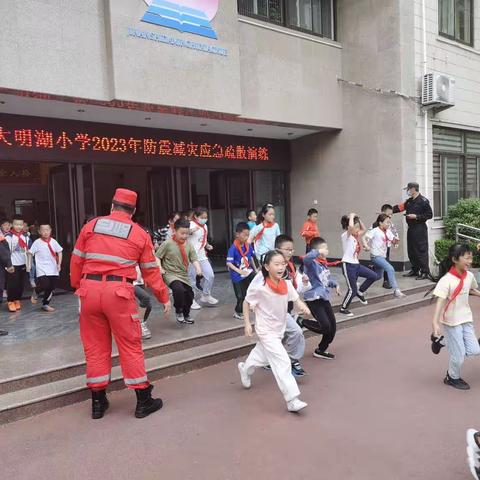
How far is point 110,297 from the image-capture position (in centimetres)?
381

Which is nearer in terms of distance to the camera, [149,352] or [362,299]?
[149,352]

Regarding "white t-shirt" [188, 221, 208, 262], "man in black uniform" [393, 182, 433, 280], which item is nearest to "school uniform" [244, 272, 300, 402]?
"white t-shirt" [188, 221, 208, 262]

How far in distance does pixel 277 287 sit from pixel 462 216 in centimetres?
827

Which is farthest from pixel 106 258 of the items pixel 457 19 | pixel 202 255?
pixel 457 19

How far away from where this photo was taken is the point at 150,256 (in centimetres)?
414

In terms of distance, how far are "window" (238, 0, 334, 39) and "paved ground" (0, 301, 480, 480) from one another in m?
8.11

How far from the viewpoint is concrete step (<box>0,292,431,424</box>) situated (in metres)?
4.14

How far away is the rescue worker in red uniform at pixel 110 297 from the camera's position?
3.85 meters

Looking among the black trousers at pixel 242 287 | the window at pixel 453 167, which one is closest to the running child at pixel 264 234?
the black trousers at pixel 242 287

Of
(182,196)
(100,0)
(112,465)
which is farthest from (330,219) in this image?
(112,465)

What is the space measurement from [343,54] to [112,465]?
34.8 ft

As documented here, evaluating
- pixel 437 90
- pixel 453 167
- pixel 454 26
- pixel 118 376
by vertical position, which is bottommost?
pixel 118 376

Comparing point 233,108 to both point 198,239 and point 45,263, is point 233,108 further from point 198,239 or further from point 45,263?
point 45,263

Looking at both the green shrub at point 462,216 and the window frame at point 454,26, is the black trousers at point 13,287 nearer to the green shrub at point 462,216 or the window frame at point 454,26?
the green shrub at point 462,216
